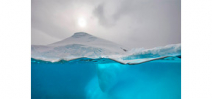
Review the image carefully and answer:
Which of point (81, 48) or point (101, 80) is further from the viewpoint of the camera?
point (101, 80)

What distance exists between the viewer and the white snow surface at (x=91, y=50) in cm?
213

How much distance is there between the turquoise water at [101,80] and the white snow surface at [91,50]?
0.31 m

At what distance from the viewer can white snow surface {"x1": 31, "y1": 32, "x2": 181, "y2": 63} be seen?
2.13 m

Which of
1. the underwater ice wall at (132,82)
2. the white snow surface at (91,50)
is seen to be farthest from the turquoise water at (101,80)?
the white snow surface at (91,50)

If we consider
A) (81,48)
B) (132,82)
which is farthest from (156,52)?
(81,48)

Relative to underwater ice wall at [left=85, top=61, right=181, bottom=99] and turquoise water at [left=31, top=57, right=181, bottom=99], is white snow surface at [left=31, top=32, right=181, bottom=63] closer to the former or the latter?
turquoise water at [left=31, top=57, right=181, bottom=99]

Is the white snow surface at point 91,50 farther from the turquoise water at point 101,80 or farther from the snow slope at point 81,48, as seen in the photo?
the turquoise water at point 101,80

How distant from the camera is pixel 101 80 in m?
2.88

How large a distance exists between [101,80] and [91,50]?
115cm

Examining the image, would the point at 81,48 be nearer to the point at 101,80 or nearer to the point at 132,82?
the point at 101,80

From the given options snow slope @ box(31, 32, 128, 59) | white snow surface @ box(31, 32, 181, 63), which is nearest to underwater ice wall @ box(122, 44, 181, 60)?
white snow surface @ box(31, 32, 181, 63)

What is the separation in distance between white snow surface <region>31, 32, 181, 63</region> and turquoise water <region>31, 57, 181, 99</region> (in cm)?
31
